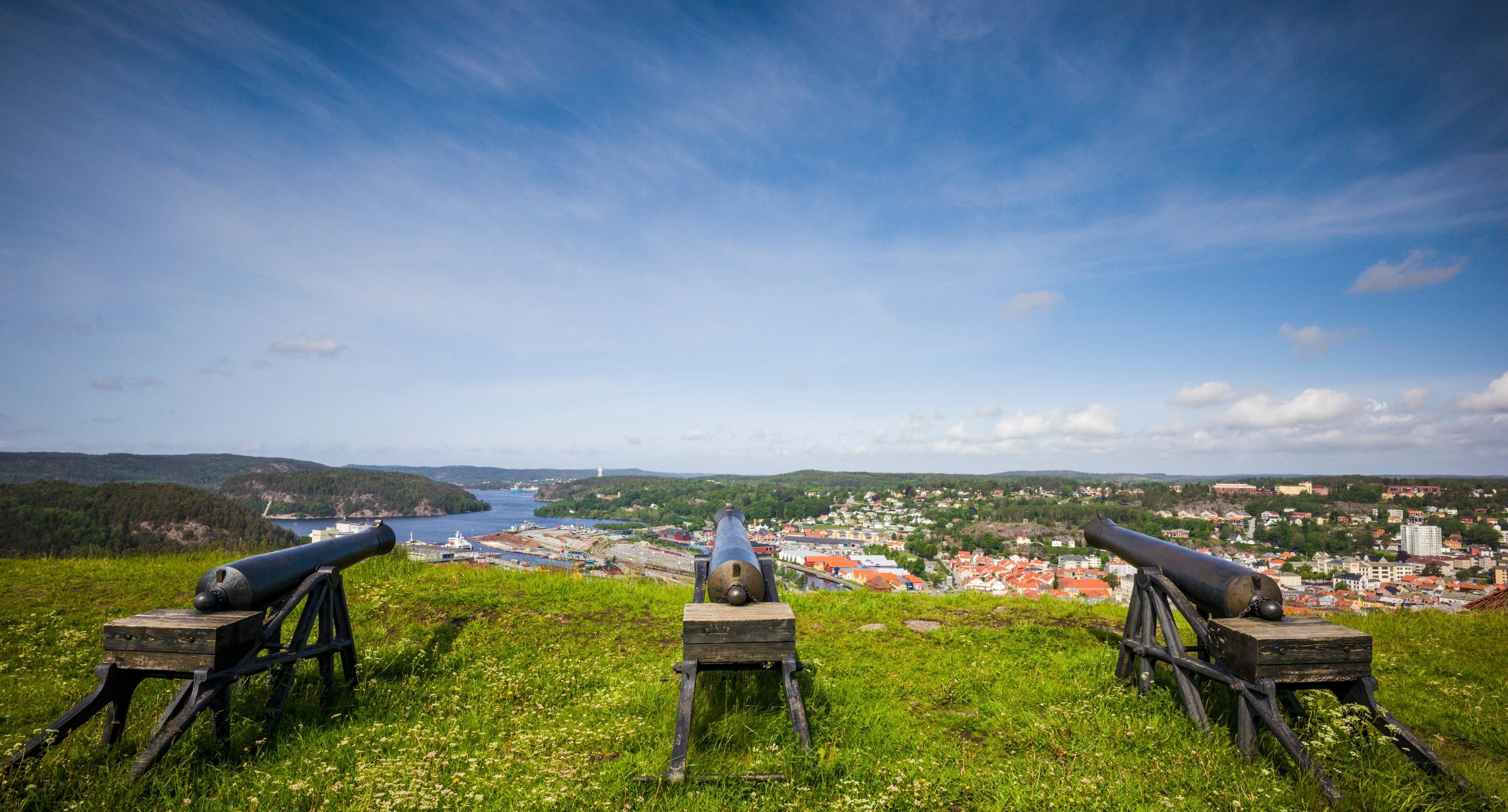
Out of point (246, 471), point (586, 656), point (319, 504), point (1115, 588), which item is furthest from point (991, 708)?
point (246, 471)

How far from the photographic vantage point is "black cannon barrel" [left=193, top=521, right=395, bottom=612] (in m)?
4.23

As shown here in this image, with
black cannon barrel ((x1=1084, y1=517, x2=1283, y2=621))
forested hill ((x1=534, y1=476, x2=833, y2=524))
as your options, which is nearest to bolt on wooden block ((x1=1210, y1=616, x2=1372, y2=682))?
black cannon barrel ((x1=1084, y1=517, x2=1283, y2=621))

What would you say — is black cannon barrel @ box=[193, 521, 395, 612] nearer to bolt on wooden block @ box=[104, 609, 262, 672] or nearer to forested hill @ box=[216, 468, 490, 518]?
bolt on wooden block @ box=[104, 609, 262, 672]

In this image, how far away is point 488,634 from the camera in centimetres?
714

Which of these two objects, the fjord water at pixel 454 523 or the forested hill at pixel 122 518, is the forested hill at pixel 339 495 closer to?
the fjord water at pixel 454 523

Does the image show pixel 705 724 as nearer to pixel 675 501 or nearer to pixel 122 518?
pixel 122 518

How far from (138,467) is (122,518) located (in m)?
78.3

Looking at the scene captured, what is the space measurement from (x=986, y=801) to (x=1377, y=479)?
254ft

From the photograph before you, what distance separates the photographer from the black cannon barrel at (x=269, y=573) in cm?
423

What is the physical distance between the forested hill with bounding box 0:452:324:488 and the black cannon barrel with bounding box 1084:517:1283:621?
60.5 meters

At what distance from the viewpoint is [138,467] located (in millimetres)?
75062

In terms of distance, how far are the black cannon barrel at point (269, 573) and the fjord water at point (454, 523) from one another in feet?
75.9

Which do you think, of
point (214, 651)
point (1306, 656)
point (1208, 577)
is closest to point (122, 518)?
point (214, 651)

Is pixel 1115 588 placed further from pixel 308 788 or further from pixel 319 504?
pixel 319 504
